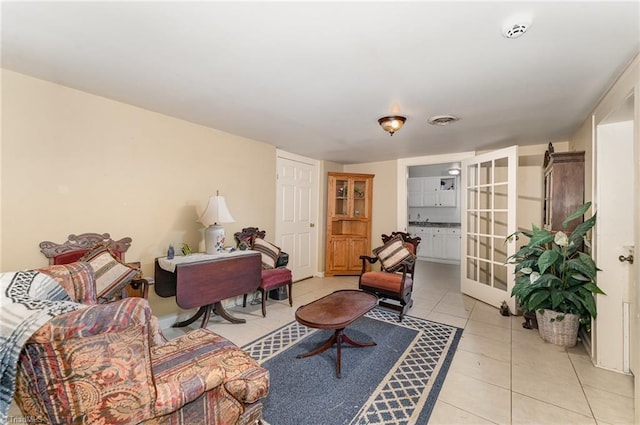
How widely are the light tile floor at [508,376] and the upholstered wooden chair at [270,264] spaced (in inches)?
11.4

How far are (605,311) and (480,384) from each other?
45.8 inches

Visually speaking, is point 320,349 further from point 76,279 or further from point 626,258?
point 626,258

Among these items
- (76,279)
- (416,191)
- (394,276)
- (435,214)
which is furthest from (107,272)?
(435,214)

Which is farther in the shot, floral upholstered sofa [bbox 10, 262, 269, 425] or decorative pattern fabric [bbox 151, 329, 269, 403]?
decorative pattern fabric [bbox 151, 329, 269, 403]

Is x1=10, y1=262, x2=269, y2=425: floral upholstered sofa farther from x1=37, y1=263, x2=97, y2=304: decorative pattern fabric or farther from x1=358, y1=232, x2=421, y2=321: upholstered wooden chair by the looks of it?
x1=358, y1=232, x2=421, y2=321: upholstered wooden chair

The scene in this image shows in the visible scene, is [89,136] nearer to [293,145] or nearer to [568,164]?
[293,145]

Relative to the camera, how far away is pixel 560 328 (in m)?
2.33

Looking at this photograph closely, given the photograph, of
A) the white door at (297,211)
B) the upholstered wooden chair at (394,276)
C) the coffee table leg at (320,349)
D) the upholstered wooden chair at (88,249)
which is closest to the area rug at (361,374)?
the coffee table leg at (320,349)

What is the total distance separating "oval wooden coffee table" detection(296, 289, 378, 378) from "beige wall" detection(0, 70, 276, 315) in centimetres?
158

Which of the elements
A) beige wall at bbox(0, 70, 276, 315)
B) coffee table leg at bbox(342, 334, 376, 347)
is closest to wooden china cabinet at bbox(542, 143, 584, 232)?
coffee table leg at bbox(342, 334, 376, 347)

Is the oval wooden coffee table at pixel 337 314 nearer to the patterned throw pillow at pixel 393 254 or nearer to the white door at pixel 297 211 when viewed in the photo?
the patterned throw pillow at pixel 393 254

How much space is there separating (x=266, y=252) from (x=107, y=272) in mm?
1625

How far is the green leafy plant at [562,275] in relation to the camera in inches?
84.9

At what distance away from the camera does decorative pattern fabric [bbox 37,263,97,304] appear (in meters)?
1.31
